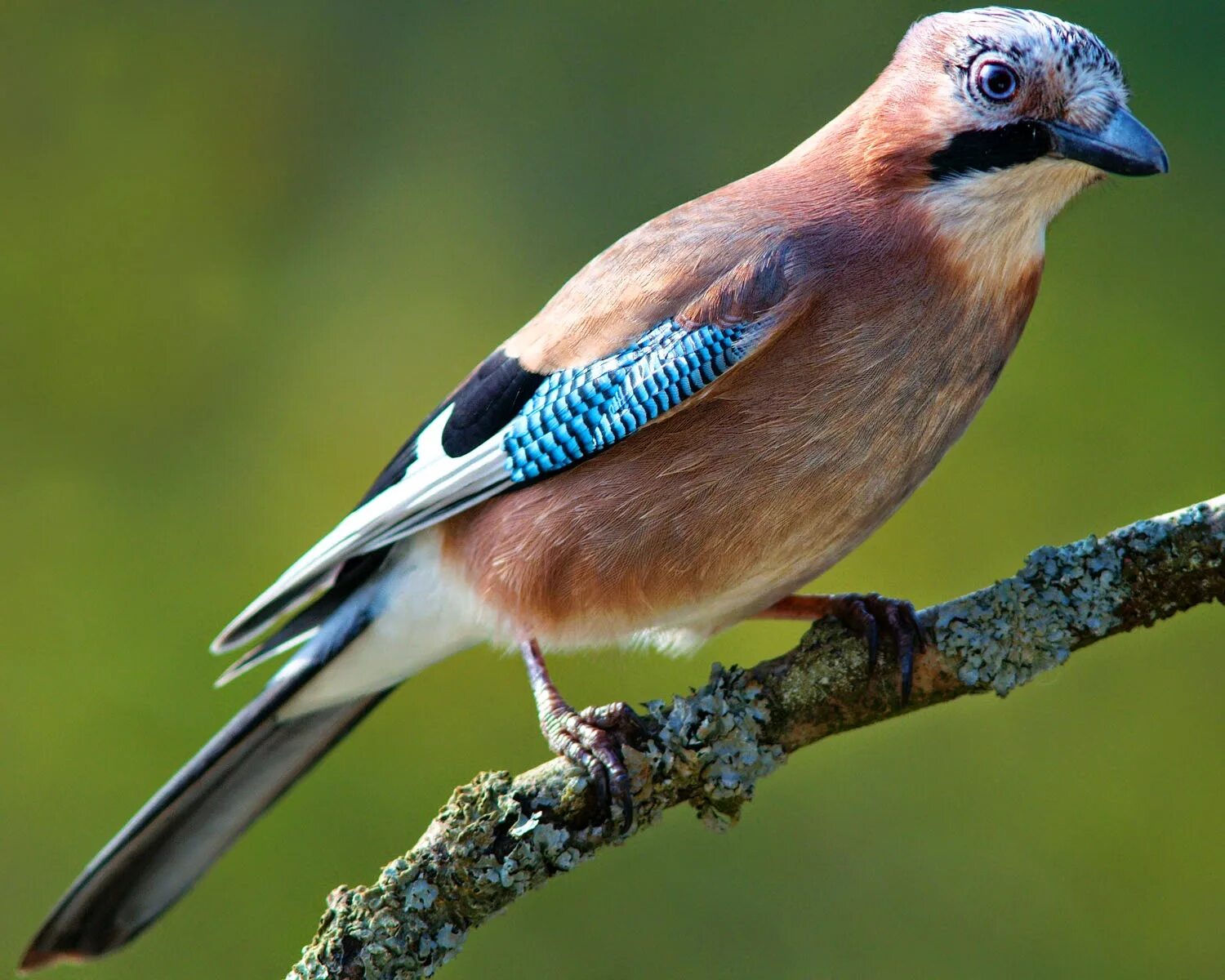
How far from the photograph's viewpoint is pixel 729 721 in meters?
2.39

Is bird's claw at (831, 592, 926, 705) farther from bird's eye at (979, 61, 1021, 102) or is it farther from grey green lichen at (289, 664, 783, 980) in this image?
bird's eye at (979, 61, 1021, 102)

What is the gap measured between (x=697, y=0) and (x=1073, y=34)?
2755 mm

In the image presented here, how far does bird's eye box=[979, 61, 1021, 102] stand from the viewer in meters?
2.50

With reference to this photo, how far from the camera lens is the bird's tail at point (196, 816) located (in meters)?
3.00

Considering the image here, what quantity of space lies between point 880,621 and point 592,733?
0.53 metres

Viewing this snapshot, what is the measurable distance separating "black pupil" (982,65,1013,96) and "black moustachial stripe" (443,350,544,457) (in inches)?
36.7

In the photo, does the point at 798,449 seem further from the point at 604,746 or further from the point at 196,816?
the point at 196,816

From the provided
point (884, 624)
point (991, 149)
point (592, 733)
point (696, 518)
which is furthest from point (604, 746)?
point (991, 149)

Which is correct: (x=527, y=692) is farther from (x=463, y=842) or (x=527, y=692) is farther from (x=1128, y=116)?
(x=1128, y=116)

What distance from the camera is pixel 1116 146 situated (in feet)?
7.94

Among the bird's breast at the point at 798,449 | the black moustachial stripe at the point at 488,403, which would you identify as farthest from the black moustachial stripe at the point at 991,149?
the black moustachial stripe at the point at 488,403

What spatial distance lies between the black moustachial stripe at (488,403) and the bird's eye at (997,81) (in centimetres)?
93

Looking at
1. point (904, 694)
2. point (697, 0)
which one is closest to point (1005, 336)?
point (904, 694)

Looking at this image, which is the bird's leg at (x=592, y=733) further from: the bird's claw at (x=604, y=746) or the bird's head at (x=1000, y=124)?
the bird's head at (x=1000, y=124)
